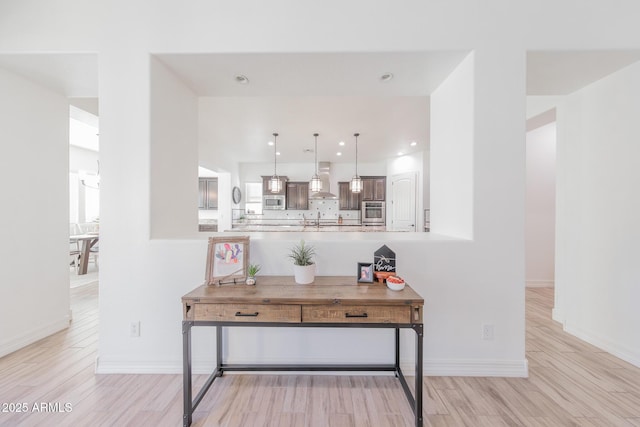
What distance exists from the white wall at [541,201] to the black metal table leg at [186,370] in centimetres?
472

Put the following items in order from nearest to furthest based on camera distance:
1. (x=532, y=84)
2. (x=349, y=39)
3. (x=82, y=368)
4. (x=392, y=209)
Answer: (x=349, y=39) → (x=82, y=368) → (x=532, y=84) → (x=392, y=209)

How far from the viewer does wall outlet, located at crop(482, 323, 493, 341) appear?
1948 millimetres

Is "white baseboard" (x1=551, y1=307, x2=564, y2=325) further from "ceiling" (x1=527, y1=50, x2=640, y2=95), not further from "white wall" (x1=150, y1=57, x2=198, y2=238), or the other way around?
"white wall" (x1=150, y1=57, x2=198, y2=238)

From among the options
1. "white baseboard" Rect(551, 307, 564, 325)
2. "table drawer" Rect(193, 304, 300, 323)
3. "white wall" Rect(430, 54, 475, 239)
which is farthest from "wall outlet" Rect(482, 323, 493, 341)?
"white baseboard" Rect(551, 307, 564, 325)

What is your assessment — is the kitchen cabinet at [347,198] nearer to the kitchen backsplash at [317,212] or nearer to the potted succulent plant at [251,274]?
the kitchen backsplash at [317,212]

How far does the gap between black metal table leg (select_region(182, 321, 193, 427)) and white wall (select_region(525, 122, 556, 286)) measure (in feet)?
15.5

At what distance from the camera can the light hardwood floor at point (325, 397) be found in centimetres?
154

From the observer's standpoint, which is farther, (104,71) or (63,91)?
(63,91)

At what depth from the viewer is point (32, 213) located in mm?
2400

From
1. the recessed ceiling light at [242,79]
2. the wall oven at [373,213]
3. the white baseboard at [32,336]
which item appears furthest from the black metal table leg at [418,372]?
the wall oven at [373,213]

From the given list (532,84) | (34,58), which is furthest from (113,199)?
(532,84)

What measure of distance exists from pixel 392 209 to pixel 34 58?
6829 mm

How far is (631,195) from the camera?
2125mm

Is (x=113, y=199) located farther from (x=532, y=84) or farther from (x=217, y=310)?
(x=532, y=84)
